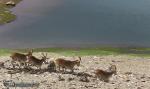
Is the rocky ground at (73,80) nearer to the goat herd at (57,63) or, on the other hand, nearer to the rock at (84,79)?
the rock at (84,79)

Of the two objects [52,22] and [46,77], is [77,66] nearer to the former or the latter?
[46,77]

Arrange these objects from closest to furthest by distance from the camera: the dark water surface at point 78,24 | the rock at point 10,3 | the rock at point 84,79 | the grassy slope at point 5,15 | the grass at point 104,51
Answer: the rock at point 84,79 < the grass at point 104,51 < the dark water surface at point 78,24 < the grassy slope at point 5,15 < the rock at point 10,3

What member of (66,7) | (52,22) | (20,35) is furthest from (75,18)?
(20,35)

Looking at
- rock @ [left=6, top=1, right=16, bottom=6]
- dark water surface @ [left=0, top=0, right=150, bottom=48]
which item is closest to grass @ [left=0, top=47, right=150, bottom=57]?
dark water surface @ [left=0, top=0, right=150, bottom=48]

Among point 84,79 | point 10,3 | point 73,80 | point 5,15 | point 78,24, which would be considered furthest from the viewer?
point 10,3

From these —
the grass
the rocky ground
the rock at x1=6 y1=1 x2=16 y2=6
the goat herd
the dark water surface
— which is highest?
the rock at x1=6 y1=1 x2=16 y2=6

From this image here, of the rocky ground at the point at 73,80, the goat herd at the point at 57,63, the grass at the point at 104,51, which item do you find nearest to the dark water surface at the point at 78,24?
the grass at the point at 104,51

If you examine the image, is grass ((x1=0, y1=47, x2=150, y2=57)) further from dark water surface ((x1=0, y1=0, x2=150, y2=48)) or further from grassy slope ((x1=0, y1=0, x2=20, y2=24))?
grassy slope ((x1=0, y1=0, x2=20, y2=24))

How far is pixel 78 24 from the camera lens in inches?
2357

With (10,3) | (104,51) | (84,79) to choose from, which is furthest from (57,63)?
(10,3)

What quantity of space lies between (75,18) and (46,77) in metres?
43.5

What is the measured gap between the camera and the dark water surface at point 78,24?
4900 centimetres

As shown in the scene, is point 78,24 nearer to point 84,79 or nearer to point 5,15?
point 5,15

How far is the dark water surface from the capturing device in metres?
49.0
